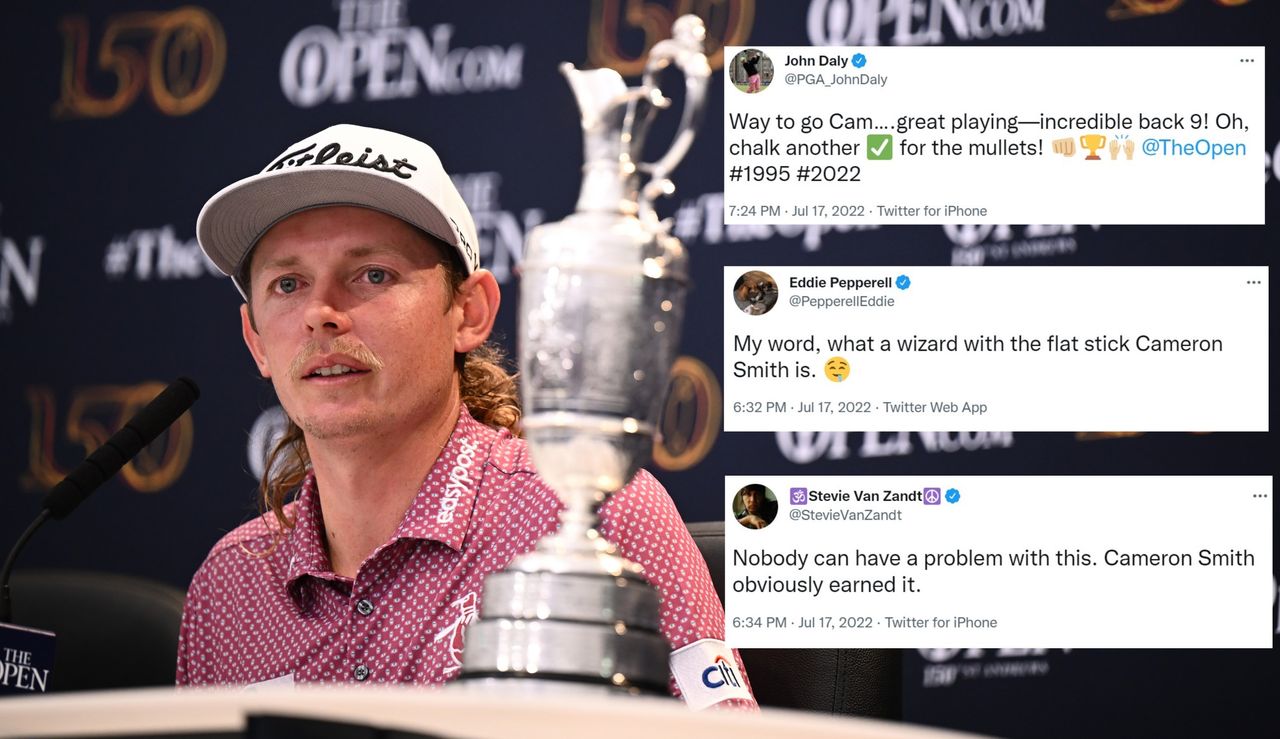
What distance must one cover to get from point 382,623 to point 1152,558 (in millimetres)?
799

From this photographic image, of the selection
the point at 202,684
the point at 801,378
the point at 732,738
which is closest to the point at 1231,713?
the point at 801,378

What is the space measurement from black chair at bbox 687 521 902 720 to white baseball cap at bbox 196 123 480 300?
0.61 meters

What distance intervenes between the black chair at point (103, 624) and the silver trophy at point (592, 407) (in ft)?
4.46

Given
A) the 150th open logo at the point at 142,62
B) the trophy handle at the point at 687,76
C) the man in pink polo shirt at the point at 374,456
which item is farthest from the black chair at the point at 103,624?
the trophy handle at the point at 687,76

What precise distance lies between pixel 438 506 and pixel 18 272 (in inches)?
69.5

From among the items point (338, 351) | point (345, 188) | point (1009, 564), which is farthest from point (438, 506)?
point (1009, 564)

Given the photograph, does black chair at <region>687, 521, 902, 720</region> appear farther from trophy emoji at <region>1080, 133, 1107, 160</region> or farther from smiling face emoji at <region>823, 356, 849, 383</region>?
trophy emoji at <region>1080, 133, 1107, 160</region>

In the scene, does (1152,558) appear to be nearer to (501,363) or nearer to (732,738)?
(732,738)

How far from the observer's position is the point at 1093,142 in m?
1.40

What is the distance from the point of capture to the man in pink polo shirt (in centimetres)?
161

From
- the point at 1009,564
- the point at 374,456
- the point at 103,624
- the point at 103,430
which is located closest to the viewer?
the point at 1009,564

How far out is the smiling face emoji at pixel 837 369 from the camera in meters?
1.42

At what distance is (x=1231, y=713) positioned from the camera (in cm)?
260

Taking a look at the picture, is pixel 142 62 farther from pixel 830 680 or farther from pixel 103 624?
pixel 830 680
